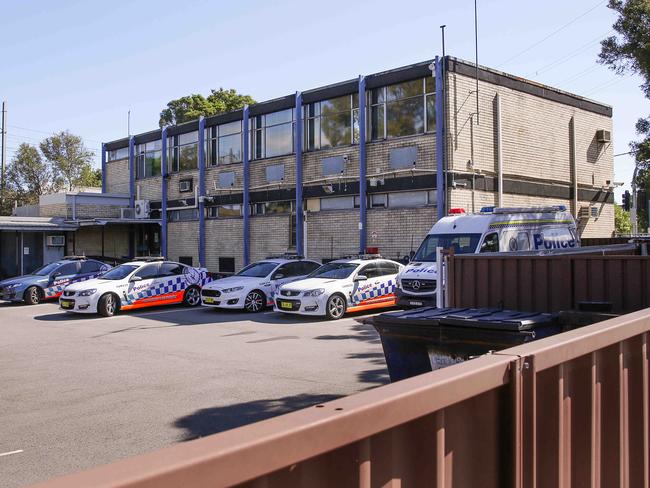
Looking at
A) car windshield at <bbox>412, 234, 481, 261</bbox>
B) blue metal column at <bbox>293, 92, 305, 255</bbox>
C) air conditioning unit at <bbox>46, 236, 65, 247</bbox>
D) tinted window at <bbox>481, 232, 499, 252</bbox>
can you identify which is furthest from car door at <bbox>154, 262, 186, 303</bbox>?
air conditioning unit at <bbox>46, 236, 65, 247</bbox>

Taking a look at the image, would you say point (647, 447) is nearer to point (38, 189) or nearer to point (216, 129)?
point (216, 129)

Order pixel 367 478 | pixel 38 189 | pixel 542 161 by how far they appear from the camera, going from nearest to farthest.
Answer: pixel 367 478 < pixel 542 161 < pixel 38 189

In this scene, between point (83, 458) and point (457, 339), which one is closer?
point (83, 458)

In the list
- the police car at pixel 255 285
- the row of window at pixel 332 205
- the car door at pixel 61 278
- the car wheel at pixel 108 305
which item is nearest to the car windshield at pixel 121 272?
the car wheel at pixel 108 305

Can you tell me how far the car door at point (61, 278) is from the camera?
2127 cm

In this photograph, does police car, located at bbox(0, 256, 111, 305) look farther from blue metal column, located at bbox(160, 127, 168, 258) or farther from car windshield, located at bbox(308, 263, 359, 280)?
blue metal column, located at bbox(160, 127, 168, 258)

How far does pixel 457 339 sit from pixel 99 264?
1851 centimetres

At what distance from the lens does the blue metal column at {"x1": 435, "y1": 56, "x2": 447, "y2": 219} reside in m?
22.1

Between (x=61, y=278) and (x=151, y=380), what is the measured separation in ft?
46.0

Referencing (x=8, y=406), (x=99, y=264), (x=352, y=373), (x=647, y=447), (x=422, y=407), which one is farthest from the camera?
(x=99, y=264)

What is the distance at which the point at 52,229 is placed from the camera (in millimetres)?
30734

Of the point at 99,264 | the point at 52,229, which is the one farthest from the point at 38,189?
the point at 99,264

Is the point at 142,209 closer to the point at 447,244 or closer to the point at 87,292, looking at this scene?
the point at 87,292

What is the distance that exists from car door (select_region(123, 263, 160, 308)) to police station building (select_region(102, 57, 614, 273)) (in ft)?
27.8
